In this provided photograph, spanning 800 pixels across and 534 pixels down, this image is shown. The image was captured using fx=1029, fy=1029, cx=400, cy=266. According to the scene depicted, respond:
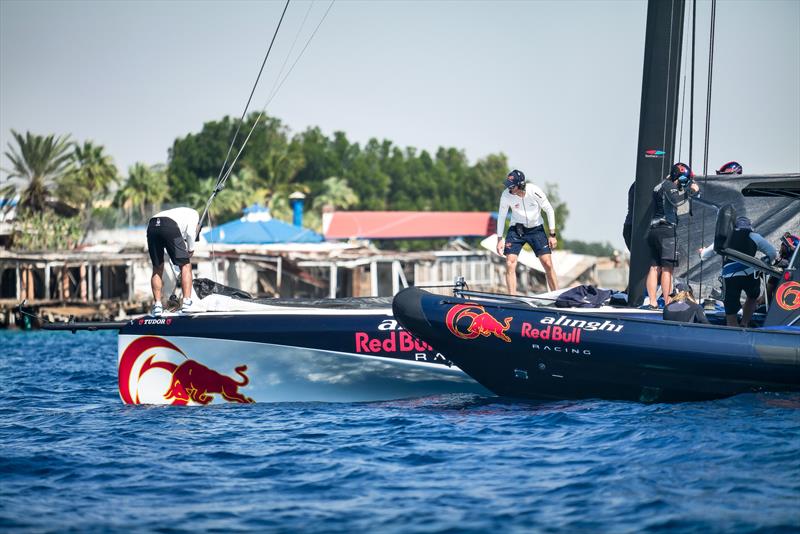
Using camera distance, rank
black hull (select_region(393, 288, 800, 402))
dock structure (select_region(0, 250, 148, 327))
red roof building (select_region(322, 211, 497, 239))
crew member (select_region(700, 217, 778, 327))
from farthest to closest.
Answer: red roof building (select_region(322, 211, 497, 239))
dock structure (select_region(0, 250, 148, 327))
crew member (select_region(700, 217, 778, 327))
black hull (select_region(393, 288, 800, 402))

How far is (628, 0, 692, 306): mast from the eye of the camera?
10836mm

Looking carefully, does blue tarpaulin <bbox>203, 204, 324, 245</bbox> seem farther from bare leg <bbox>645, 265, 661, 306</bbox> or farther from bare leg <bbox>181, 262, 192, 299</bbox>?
bare leg <bbox>645, 265, 661, 306</bbox>

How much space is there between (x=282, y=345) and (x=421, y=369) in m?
1.40

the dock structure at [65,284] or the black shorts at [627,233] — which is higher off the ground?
the black shorts at [627,233]

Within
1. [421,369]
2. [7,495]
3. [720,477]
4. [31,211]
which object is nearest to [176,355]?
[421,369]

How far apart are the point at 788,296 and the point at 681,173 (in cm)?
175

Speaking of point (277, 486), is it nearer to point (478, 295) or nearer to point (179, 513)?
point (179, 513)

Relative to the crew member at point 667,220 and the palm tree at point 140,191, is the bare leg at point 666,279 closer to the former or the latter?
the crew member at point 667,220

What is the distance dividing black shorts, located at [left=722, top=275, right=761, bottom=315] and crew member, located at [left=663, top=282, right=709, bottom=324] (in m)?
0.92

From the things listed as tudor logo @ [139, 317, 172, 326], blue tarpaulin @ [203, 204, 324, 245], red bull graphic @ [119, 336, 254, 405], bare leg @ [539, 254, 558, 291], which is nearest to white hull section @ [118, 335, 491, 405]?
red bull graphic @ [119, 336, 254, 405]

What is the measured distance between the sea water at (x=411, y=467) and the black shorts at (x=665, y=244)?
6.59 feet

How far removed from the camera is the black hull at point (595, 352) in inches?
350

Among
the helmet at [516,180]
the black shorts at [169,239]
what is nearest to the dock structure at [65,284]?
the black shorts at [169,239]

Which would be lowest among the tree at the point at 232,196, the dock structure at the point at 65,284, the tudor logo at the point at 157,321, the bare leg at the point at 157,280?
the dock structure at the point at 65,284
